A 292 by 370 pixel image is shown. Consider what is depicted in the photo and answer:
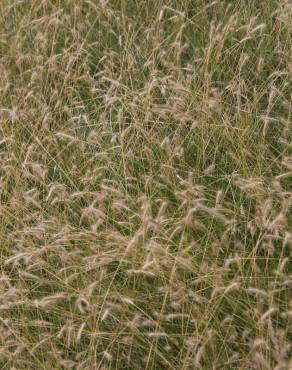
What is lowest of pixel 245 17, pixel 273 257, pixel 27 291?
pixel 27 291

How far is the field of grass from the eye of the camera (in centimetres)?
242

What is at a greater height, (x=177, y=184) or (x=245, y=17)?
(x=245, y=17)

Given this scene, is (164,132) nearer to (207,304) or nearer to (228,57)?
(228,57)

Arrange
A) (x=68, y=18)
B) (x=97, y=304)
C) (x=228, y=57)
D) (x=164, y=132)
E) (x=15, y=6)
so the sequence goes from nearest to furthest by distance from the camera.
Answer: (x=97, y=304)
(x=164, y=132)
(x=228, y=57)
(x=68, y=18)
(x=15, y=6)

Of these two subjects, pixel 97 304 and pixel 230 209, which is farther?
pixel 230 209

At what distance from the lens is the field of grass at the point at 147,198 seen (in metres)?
2.42

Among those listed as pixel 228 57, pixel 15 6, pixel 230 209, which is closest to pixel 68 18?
pixel 15 6

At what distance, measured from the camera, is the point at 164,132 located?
3219 mm

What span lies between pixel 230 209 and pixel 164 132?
1.94 ft

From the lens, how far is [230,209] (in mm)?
2779

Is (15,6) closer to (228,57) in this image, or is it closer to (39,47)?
(39,47)

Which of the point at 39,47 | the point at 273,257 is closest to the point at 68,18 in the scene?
the point at 39,47

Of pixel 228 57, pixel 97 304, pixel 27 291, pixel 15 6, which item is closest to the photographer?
pixel 97 304

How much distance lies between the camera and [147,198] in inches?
111
